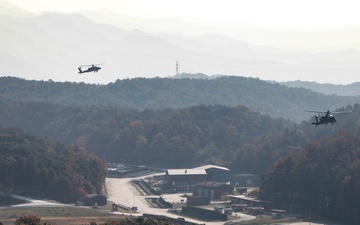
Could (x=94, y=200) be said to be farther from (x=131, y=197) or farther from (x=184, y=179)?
(x=184, y=179)

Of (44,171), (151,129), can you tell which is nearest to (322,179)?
(44,171)

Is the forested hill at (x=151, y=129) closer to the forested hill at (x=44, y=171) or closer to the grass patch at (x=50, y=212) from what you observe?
the forested hill at (x=44, y=171)

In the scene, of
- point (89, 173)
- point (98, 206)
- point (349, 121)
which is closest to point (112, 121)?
point (349, 121)

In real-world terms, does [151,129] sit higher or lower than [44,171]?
higher

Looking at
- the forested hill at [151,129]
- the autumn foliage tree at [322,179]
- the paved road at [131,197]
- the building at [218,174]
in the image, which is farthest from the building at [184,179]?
the forested hill at [151,129]

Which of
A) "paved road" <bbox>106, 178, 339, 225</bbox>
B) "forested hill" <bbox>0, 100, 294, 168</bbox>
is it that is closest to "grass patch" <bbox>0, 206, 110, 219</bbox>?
"paved road" <bbox>106, 178, 339, 225</bbox>

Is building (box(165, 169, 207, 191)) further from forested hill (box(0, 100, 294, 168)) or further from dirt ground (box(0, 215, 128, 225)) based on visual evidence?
dirt ground (box(0, 215, 128, 225))
